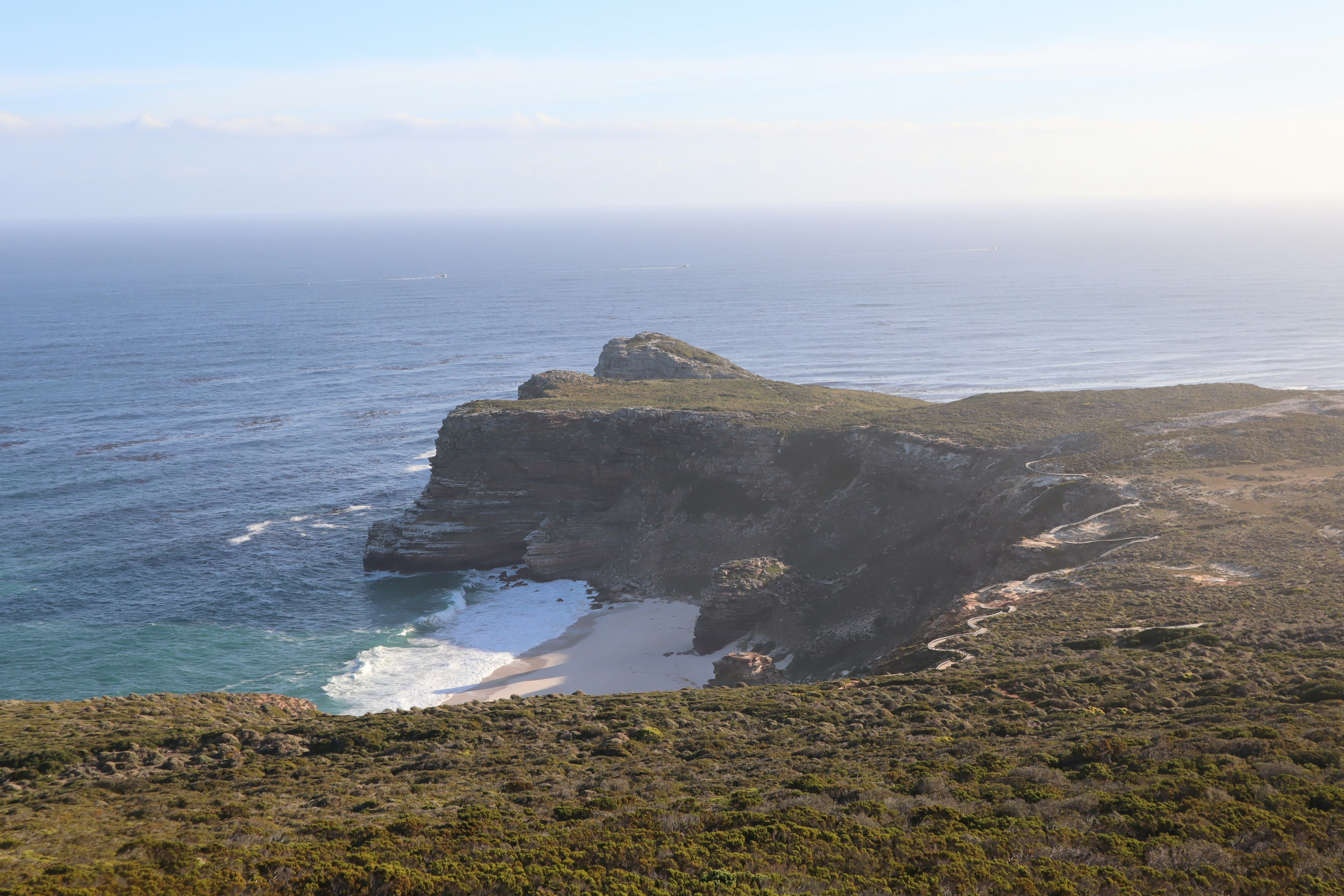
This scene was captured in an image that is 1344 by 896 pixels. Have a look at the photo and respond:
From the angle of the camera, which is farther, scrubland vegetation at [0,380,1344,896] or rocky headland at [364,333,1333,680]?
rocky headland at [364,333,1333,680]

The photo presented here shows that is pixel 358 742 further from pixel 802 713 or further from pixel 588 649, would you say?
pixel 588 649

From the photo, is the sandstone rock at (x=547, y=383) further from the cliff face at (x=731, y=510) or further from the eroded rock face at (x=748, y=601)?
the eroded rock face at (x=748, y=601)

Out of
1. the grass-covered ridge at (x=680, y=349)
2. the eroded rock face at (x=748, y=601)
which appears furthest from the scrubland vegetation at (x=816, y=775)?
the grass-covered ridge at (x=680, y=349)

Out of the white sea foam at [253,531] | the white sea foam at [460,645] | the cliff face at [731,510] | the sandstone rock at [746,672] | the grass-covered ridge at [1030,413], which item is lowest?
the white sea foam at [460,645]

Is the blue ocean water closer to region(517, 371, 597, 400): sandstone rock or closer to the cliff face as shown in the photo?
the cliff face

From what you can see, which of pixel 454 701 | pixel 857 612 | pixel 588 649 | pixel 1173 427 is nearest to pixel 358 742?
pixel 454 701

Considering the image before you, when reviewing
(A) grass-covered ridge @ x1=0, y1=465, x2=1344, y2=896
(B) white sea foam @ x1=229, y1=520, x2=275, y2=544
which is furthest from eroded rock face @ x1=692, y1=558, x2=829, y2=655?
(B) white sea foam @ x1=229, y1=520, x2=275, y2=544

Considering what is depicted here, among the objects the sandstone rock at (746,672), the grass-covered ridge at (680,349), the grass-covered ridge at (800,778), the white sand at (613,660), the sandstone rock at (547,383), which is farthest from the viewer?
the grass-covered ridge at (680,349)
